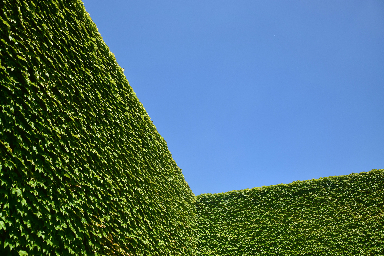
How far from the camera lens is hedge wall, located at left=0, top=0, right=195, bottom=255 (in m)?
2.72

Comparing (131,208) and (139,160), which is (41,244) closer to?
(131,208)

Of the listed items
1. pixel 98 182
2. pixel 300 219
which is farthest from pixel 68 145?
pixel 300 219

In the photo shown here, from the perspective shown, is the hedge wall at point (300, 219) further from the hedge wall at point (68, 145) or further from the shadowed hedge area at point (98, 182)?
the hedge wall at point (68, 145)

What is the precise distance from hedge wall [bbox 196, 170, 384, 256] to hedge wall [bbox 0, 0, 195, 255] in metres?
3.39

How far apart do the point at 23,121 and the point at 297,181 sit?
9.71 meters

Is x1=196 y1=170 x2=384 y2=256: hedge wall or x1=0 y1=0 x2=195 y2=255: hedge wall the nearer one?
x1=0 y1=0 x2=195 y2=255: hedge wall

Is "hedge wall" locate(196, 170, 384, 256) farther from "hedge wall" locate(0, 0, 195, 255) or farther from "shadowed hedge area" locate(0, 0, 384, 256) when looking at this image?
"hedge wall" locate(0, 0, 195, 255)

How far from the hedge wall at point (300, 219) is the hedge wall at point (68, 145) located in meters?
3.39

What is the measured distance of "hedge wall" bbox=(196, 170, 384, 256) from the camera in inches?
312

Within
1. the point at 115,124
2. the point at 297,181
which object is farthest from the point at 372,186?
the point at 115,124

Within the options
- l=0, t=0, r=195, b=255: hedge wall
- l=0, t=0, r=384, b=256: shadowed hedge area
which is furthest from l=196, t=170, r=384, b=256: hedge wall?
l=0, t=0, r=195, b=255: hedge wall

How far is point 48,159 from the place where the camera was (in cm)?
316

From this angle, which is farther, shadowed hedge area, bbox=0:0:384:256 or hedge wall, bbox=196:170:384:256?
hedge wall, bbox=196:170:384:256

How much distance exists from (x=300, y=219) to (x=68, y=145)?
8.31 m
